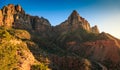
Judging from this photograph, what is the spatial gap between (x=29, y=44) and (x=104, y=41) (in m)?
48.4

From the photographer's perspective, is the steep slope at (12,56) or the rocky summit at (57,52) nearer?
the steep slope at (12,56)

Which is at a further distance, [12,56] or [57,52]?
[57,52]

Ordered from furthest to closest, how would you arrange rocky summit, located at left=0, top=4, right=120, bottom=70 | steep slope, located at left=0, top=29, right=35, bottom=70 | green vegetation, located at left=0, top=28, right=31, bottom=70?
rocky summit, located at left=0, top=4, right=120, bottom=70
steep slope, located at left=0, top=29, right=35, bottom=70
green vegetation, located at left=0, top=28, right=31, bottom=70

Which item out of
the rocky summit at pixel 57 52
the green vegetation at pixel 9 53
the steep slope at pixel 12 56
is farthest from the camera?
the rocky summit at pixel 57 52

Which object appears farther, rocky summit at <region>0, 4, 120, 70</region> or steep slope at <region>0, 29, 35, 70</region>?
rocky summit at <region>0, 4, 120, 70</region>

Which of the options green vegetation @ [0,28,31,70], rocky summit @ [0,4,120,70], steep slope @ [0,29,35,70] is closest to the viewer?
green vegetation @ [0,28,31,70]

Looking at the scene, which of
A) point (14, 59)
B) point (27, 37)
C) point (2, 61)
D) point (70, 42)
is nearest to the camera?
point (2, 61)

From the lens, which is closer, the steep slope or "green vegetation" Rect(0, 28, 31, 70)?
"green vegetation" Rect(0, 28, 31, 70)

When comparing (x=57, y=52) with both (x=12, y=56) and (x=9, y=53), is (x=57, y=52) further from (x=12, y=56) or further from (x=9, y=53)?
(x=9, y=53)

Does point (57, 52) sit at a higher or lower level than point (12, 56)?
higher

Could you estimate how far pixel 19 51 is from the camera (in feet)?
424

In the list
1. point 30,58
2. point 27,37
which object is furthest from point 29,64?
point 27,37

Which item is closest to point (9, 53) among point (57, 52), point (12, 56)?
point (12, 56)

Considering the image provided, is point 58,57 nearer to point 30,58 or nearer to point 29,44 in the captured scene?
point 29,44
